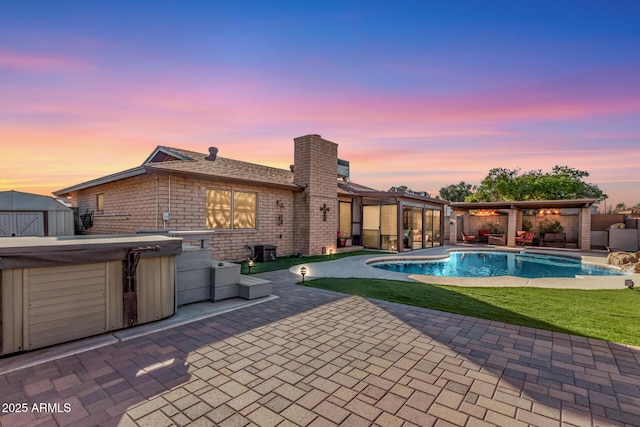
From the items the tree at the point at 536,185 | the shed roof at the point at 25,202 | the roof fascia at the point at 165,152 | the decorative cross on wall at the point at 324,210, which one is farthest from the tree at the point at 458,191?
the shed roof at the point at 25,202

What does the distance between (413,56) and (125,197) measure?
434 inches

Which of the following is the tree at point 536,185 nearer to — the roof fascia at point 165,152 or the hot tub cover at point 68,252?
the roof fascia at point 165,152

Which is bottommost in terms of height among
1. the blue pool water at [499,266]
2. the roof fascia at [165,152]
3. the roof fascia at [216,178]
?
the blue pool water at [499,266]

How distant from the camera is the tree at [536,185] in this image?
126ft

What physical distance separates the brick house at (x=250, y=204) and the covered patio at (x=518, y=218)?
19.7 ft

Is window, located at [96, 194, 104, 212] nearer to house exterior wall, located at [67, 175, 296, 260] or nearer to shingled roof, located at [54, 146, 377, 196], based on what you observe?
house exterior wall, located at [67, 175, 296, 260]

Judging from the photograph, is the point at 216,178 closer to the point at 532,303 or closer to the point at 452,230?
the point at 532,303

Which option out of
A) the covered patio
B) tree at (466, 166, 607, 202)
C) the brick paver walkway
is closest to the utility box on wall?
the brick paver walkway

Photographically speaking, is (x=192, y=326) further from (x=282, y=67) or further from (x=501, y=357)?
(x=282, y=67)

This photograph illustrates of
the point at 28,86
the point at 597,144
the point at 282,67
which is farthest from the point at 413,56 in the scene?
the point at 597,144

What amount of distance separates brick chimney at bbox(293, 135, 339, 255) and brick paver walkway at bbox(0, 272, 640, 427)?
789 centimetres

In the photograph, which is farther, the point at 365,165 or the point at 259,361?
the point at 365,165

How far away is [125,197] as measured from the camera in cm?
1012

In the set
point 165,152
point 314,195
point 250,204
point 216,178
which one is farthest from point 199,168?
point 165,152
